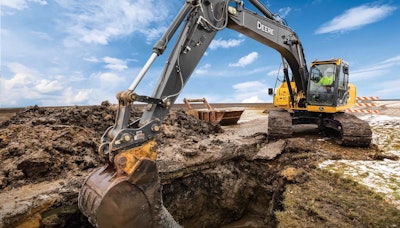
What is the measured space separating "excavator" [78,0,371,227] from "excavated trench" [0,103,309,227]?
1.42 m

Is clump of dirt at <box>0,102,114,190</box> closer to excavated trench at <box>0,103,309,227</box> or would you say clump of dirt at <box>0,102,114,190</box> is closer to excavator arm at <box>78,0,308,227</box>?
excavated trench at <box>0,103,309,227</box>

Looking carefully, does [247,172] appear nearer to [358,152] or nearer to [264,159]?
[264,159]

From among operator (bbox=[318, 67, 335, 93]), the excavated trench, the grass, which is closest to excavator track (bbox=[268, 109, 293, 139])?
the excavated trench

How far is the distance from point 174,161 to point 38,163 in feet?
8.16

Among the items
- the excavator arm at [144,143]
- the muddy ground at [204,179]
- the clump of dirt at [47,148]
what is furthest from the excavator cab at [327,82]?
the clump of dirt at [47,148]

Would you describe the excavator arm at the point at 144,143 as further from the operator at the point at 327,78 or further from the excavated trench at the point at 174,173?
the operator at the point at 327,78

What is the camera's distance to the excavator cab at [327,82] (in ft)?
24.7

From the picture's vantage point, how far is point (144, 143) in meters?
3.01

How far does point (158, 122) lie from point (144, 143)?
387 millimetres

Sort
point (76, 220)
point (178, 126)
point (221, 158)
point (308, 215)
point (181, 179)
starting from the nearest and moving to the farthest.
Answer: point (308, 215) → point (76, 220) → point (181, 179) → point (221, 158) → point (178, 126)

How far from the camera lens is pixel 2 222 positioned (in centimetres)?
342

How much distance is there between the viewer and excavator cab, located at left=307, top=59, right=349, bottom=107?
754cm

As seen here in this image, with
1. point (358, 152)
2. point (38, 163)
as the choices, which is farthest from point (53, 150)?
point (358, 152)

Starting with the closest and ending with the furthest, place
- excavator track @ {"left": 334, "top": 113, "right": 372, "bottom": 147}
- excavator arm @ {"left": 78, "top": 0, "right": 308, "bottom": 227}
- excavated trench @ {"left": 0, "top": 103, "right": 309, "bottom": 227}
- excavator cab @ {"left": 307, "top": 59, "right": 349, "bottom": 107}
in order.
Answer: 1. excavator arm @ {"left": 78, "top": 0, "right": 308, "bottom": 227}
2. excavated trench @ {"left": 0, "top": 103, "right": 309, "bottom": 227}
3. excavator track @ {"left": 334, "top": 113, "right": 372, "bottom": 147}
4. excavator cab @ {"left": 307, "top": 59, "right": 349, "bottom": 107}
